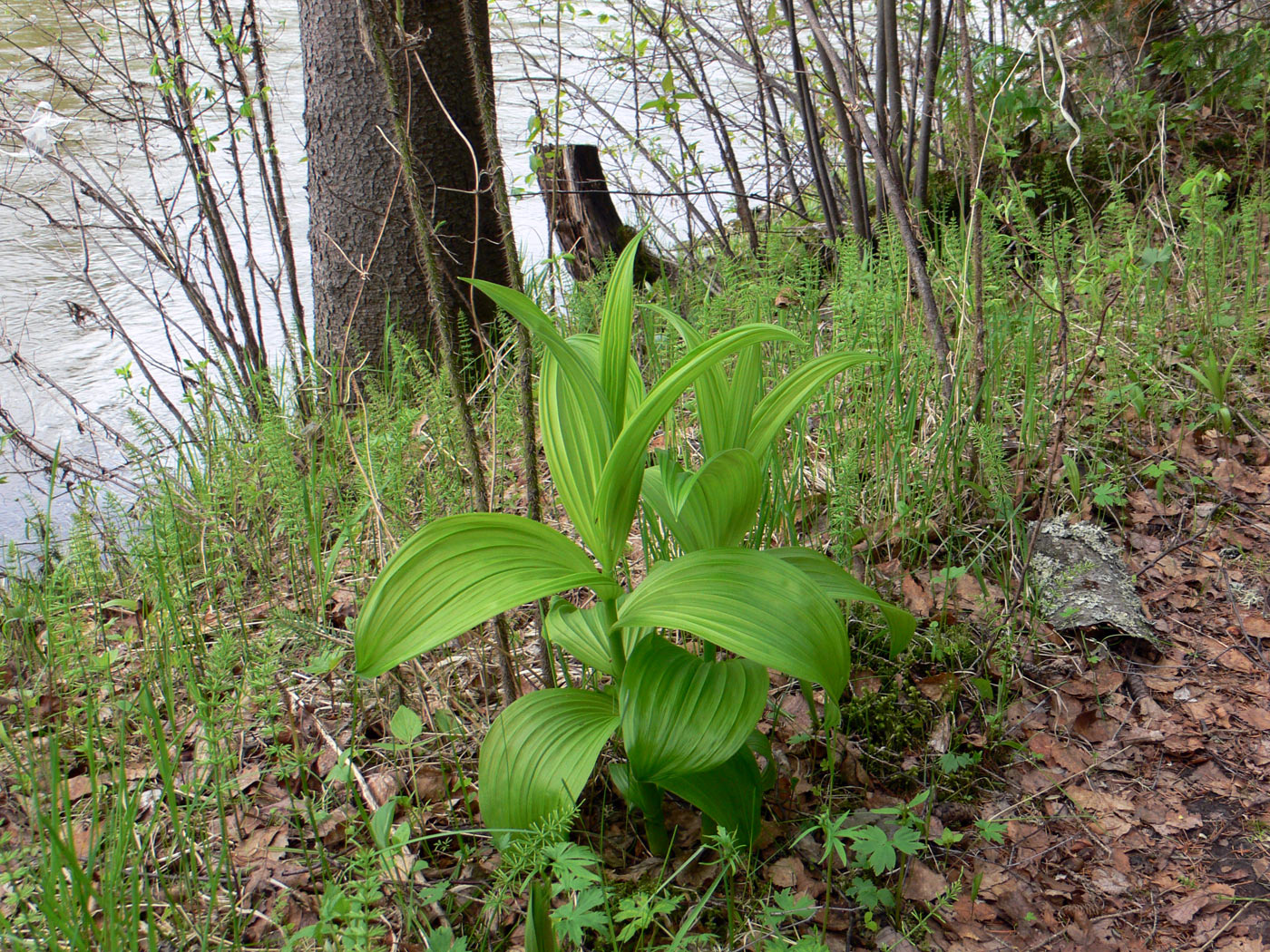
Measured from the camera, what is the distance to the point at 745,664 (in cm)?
129

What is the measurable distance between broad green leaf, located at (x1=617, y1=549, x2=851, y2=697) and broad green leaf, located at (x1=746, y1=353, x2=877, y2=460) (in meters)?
0.28

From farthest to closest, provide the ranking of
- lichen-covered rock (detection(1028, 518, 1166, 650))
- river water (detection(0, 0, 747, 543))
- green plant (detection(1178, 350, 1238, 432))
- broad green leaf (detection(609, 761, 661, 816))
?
river water (detection(0, 0, 747, 543)), green plant (detection(1178, 350, 1238, 432)), lichen-covered rock (detection(1028, 518, 1166, 650)), broad green leaf (detection(609, 761, 661, 816))

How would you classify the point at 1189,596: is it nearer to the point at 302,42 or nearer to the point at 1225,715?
the point at 1225,715

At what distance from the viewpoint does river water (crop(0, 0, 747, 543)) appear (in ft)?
10.9

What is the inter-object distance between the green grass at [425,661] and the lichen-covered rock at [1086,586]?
8 cm

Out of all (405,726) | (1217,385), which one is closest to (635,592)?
(405,726)

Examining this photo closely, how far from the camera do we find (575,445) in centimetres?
131

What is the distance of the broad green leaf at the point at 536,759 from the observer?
3.94ft

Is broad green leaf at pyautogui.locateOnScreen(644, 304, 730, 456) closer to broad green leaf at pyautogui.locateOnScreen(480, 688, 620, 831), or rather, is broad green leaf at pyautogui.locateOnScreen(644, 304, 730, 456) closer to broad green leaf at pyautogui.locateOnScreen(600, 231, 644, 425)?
broad green leaf at pyautogui.locateOnScreen(600, 231, 644, 425)

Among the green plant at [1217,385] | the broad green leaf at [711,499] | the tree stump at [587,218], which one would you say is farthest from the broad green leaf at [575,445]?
the tree stump at [587,218]

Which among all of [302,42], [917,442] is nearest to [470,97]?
[302,42]

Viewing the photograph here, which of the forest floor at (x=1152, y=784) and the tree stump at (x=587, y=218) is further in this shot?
the tree stump at (x=587, y=218)

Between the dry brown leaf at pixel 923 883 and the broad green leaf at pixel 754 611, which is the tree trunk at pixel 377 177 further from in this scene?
the dry brown leaf at pixel 923 883

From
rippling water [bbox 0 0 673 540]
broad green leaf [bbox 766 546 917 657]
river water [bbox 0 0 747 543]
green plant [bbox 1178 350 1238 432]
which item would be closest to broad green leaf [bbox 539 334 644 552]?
broad green leaf [bbox 766 546 917 657]
